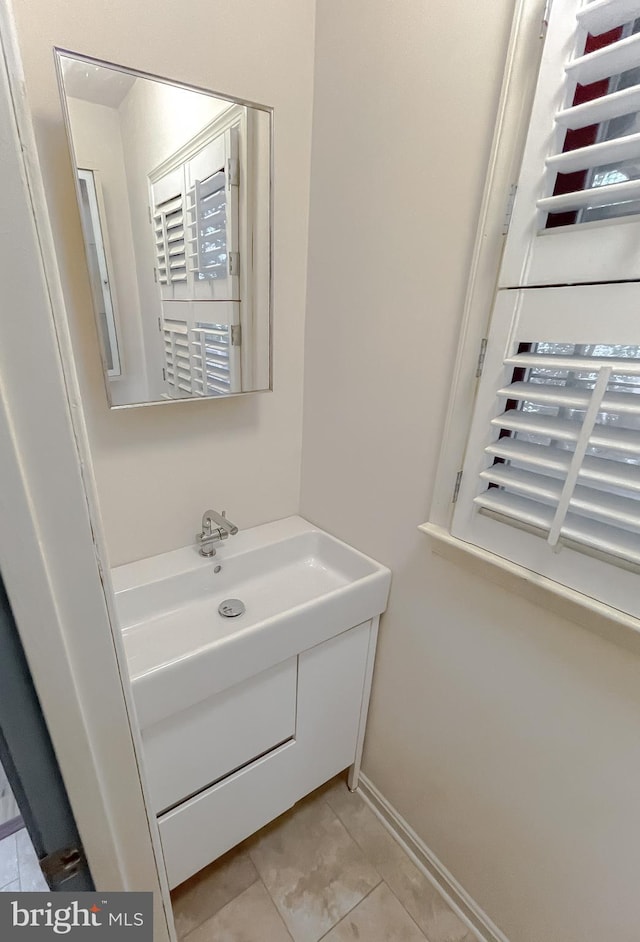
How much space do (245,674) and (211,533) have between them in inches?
16.6

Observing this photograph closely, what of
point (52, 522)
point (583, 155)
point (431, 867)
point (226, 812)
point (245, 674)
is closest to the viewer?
point (52, 522)

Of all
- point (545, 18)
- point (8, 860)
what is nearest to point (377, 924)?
point (8, 860)

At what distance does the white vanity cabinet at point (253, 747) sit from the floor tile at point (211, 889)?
0.17 metres

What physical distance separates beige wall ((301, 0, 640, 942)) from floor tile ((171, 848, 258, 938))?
0.52 metres

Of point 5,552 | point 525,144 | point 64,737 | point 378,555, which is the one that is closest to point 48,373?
point 5,552

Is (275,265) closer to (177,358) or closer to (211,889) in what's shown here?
(177,358)

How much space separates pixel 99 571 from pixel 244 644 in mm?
607

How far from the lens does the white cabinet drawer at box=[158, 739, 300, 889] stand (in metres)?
1.03

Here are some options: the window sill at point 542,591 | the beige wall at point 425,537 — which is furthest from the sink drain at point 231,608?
the window sill at point 542,591

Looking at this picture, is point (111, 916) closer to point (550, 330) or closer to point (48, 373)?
point (48, 373)

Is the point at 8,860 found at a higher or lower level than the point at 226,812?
lower

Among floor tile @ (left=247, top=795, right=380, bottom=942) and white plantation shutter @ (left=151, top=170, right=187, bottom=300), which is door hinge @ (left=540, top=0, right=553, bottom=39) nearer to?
white plantation shutter @ (left=151, top=170, right=187, bottom=300)

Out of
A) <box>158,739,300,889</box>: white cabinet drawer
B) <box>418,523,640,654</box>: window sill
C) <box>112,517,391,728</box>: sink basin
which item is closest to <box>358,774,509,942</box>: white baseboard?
<box>158,739,300,889</box>: white cabinet drawer

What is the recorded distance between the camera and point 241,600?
125 cm
